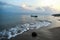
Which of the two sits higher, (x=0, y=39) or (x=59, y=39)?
(x=0, y=39)

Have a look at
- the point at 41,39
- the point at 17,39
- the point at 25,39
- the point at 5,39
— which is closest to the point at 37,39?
the point at 41,39

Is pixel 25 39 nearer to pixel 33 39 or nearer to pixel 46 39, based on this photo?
pixel 33 39

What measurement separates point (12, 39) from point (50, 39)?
426 cm

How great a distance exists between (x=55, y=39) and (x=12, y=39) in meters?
4.82

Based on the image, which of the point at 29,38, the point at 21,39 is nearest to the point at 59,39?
the point at 29,38

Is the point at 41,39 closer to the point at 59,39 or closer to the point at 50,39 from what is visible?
the point at 50,39

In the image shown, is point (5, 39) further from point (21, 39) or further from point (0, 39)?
point (21, 39)

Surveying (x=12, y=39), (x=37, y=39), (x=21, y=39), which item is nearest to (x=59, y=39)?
(x=37, y=39)

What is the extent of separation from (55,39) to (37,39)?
2.01 metres

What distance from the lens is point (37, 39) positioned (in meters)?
12.0

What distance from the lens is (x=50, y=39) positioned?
1199 cm

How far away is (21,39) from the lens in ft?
39.5

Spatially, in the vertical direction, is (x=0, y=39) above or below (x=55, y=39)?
above

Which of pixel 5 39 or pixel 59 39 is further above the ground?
pixel 5 39
